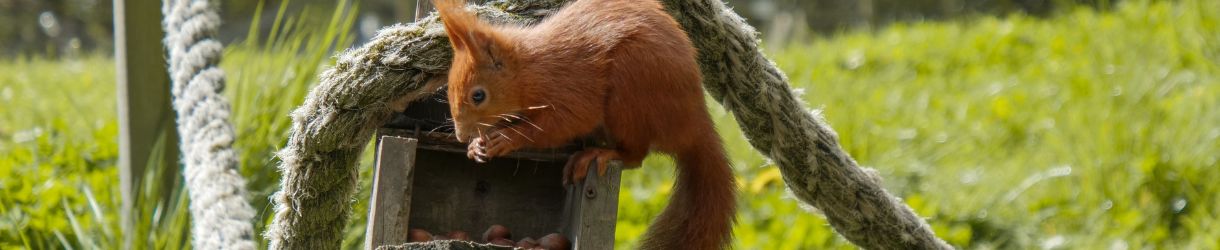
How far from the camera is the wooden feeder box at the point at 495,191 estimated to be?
1.72 metres

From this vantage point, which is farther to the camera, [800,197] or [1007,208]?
[1007,208]

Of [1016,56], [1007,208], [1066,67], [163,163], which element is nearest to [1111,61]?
[1066,67]

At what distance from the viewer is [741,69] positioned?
202 cm

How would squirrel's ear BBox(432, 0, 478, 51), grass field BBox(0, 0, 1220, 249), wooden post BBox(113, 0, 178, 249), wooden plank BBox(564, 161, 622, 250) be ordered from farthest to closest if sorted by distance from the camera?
grass field BBox(0, 0, 1220, 249) → wooden post BBox(113, 0, 178, 249) → wooden plank BBox(564, 161, 622, 250) → squirrel's ear BBox(432, 0, 478, 51)

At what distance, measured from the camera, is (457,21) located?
1.62 m

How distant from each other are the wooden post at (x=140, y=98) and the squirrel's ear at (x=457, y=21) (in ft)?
5.11

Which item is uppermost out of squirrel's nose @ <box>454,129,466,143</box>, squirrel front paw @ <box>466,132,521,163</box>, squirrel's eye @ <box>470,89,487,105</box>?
squirrel's eye @ <box>470,89,487,105</box>

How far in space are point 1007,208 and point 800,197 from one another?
2.31 m

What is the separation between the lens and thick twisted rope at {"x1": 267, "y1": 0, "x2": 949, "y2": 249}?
5.69ft

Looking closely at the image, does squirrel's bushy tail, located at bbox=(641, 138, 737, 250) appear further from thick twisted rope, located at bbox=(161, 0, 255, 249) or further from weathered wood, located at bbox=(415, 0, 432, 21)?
thick twisted rope, located at bbox=(161, 0, 255, 249)

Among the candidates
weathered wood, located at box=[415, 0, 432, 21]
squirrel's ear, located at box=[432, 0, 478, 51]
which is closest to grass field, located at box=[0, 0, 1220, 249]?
weathered wood, located at box=[415, 0, 432, 21]

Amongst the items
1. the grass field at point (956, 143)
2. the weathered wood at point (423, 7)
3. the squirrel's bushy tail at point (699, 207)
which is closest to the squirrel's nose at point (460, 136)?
the weathered wood at point (423, 7)

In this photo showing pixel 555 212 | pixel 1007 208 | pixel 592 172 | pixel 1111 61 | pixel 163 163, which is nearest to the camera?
pixel 592 172

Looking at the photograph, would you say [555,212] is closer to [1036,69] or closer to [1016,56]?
[1036,69]
